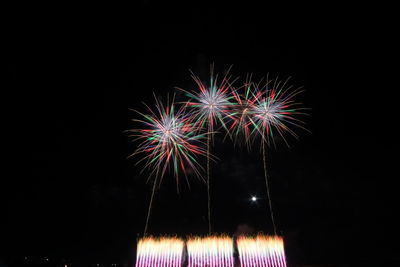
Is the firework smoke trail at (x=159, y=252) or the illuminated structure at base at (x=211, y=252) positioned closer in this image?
the illuminated structure at base at (x=211, y=252)

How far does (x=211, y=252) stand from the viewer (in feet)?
53.0

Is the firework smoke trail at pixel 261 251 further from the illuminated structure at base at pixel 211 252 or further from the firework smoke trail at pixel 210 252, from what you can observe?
the firework smoke trail at pixel 210 252

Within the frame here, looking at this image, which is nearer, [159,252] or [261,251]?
[261,251]

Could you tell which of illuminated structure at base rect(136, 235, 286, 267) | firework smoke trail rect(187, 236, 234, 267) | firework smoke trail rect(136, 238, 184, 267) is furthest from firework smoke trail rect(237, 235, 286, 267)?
firework smoke trail rect(136, 238, 184, 267)

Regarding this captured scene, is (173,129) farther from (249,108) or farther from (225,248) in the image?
(225,248)

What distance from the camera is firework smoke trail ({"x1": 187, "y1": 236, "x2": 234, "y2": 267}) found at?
624 inches

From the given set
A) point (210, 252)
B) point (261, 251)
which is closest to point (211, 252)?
point (210, 252)

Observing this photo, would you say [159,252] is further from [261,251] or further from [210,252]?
[261,251]

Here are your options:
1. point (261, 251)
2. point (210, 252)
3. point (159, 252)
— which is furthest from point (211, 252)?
point (159, 252)

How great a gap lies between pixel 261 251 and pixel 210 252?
3.23m

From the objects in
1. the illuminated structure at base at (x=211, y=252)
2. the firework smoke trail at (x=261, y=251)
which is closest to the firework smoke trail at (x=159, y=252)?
the illuminated structure at base at (x=211, y=252)

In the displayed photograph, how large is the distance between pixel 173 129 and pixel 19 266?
15592mm

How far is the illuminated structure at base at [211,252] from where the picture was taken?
15.9m

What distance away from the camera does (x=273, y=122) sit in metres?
17.8
